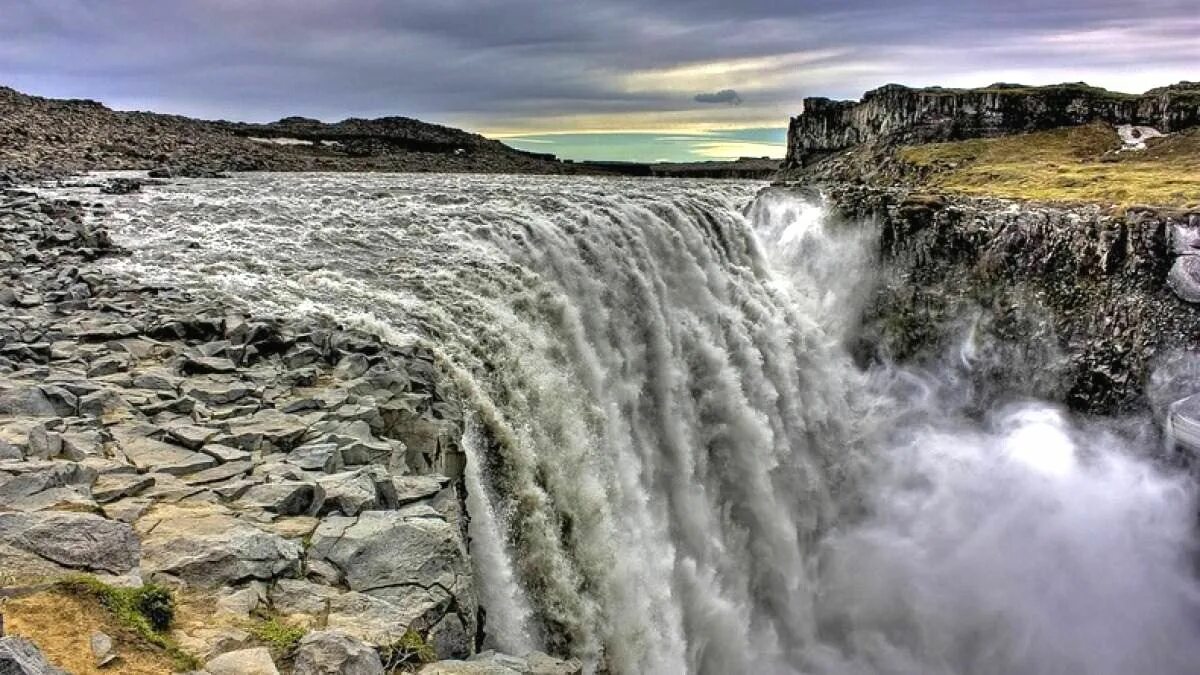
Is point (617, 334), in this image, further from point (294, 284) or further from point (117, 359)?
point (117, 359)

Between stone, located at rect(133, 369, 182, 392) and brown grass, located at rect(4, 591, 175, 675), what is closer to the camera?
brown grass, located at rect(4, 591, 175, 675)

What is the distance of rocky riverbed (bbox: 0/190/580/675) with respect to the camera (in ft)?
23.8

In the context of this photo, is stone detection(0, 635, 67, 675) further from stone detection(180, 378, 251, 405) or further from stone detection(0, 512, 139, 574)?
stone detection(180, 378, 251, 405)

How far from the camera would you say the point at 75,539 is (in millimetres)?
7691

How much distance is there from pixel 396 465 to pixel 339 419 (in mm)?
1338

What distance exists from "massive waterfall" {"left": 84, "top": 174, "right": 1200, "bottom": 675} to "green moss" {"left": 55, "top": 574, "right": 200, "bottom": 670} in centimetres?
466

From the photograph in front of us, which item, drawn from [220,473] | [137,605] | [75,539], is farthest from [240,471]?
[137,605]

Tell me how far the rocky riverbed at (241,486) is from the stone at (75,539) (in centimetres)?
2

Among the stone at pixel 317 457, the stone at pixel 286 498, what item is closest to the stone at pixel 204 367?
the stone at pixel 317 457

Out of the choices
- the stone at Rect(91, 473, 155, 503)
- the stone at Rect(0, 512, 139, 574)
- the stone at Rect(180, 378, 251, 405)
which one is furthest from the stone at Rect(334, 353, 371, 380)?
the stone at Rect(0, 512, 139, 574)

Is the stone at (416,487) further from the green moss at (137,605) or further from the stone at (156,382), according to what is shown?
the stone at (156,382)

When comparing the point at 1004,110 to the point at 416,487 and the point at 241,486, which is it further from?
the point at 241,486

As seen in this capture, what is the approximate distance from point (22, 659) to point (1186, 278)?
37.8 metres

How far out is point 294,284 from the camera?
18.5 meters
